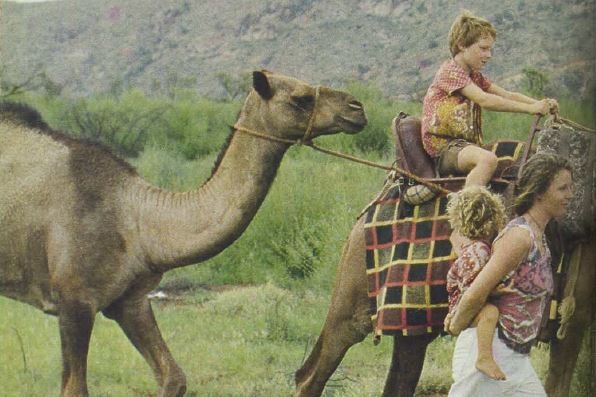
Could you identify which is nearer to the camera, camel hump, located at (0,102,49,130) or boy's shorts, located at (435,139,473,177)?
boy's shorts, located at (435,139,473,177)

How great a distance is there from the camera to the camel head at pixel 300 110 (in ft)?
24.7

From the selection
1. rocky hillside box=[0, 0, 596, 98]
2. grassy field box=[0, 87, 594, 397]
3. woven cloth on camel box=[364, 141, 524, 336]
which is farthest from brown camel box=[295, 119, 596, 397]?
rocky hillside box=[0, 0, 596, 98]

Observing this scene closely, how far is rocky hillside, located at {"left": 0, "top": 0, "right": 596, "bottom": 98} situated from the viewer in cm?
817

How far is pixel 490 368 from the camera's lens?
19.4 ft

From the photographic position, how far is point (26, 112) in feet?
26.9

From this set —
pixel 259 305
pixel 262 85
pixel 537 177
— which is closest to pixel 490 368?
pixel 537 177

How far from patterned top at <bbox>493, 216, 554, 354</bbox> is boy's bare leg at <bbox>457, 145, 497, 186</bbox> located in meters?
0.93

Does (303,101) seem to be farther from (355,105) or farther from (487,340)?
(487,340)

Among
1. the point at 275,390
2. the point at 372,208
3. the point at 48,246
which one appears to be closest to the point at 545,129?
the point at 372,208

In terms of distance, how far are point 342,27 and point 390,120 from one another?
60 centimetres

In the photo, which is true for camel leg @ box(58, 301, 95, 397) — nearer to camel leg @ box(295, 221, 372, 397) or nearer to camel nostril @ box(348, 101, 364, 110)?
camel leg @ box(295, 221, 372, 397)

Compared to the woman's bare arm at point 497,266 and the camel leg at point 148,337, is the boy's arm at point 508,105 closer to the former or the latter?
the woman's bare arm at point 497,266

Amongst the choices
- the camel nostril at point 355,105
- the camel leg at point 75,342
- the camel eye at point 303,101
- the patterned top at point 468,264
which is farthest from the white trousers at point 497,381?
the camel leg at point 75,342

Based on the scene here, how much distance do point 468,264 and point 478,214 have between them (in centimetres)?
21
